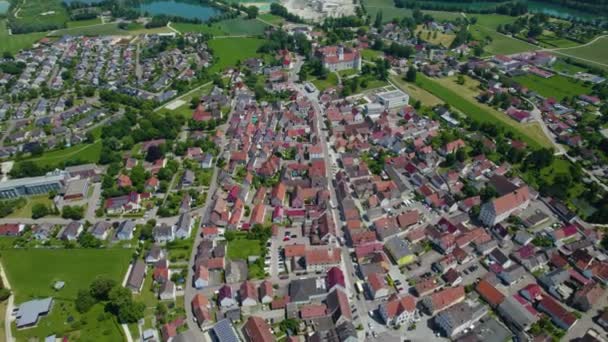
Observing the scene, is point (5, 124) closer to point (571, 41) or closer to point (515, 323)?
point (515, 323)

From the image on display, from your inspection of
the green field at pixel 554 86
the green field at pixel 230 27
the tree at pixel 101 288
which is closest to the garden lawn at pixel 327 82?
the green field at pixel 230 27

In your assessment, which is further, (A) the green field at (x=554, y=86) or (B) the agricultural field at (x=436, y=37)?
(B) the agricultural field at (x=436, y=37)

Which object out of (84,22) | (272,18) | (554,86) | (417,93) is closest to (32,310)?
(417,93)

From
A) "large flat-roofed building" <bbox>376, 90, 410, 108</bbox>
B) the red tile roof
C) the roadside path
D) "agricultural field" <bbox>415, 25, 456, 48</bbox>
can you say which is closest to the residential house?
the red tile roof

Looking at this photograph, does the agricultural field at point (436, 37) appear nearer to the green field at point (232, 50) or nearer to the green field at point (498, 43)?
the green field at point (498, 43)

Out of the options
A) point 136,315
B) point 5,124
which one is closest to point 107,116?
point 5,124
